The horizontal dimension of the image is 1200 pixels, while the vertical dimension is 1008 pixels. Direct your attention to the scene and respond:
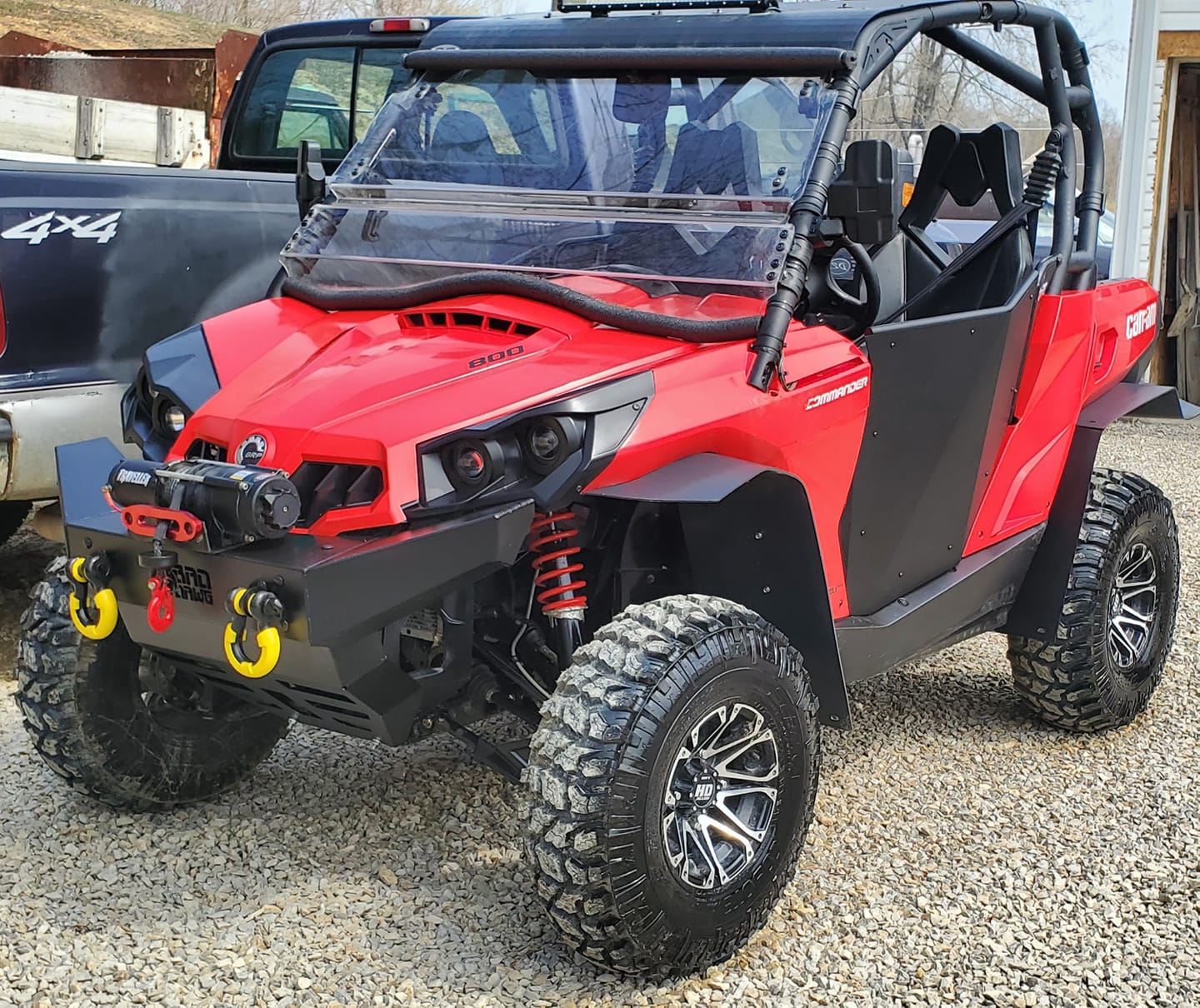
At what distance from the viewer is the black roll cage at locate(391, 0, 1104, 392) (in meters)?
3.32

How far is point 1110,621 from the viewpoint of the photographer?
15.3ft

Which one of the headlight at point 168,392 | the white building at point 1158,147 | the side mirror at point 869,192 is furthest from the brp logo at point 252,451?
the white building at point 1158,147

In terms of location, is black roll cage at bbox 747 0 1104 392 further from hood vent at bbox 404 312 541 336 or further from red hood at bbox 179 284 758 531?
hood vent at bbox 404 312 541 336

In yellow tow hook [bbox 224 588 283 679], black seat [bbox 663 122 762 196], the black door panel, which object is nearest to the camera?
yellow tow hook [bbox 224 588 283 679]

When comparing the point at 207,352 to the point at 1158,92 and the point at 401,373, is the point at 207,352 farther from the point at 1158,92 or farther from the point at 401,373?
the point at 1158,92

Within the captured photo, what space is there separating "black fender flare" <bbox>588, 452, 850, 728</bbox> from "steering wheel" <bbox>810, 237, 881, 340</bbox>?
63cm

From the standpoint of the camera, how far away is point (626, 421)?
3.02 metres

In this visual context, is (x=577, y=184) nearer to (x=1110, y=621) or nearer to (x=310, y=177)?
(x=310, y=177)

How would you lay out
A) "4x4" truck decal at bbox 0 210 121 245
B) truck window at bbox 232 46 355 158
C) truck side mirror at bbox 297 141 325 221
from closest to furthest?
truck side mirror at bbox 297 141 325 221, "4x4" truck decal at bbox 0 210 121 245, truck window at bbox 232 46 355 158

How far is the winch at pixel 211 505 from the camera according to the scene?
2746 mm

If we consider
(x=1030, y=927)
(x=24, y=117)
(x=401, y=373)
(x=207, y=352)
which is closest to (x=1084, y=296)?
(x=1030, y=927)

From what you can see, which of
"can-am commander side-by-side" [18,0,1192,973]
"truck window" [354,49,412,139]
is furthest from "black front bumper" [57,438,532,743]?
"truck window" [354,49,412,139]

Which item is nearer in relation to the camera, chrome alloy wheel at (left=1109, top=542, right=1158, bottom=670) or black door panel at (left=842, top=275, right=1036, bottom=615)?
black door panel at (left=842, top=275, right=1036, bottom=615)

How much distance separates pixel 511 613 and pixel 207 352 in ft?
3.23
